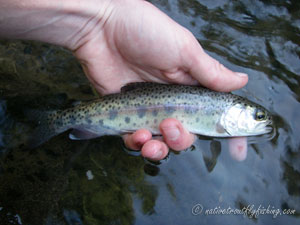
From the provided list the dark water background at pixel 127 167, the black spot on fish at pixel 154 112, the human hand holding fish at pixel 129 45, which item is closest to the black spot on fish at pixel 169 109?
the black spot on fish at pixel 154 112

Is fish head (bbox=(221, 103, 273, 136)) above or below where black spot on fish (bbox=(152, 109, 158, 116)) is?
above

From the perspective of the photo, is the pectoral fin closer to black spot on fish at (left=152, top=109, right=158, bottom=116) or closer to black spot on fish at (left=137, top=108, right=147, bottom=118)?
black spot on fish at (left=137, top=108, right=147, bottom=118)

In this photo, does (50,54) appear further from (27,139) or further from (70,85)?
(27,139)

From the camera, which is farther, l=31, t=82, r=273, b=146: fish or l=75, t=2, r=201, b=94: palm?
l=31, t=82, r=273, b=146: fish

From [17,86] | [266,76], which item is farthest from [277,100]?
[17,86]

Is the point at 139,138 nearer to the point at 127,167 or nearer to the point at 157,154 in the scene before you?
the point at 157,154

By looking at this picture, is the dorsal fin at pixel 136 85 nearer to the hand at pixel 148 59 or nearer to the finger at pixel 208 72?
the hand at pixel 148 59

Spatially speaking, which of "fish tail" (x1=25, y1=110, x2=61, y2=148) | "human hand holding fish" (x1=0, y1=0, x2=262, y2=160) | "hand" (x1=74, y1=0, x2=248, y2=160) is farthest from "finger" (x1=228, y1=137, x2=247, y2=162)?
"fish tail" (x1=25, y1=110, x2=61, y2=148)
